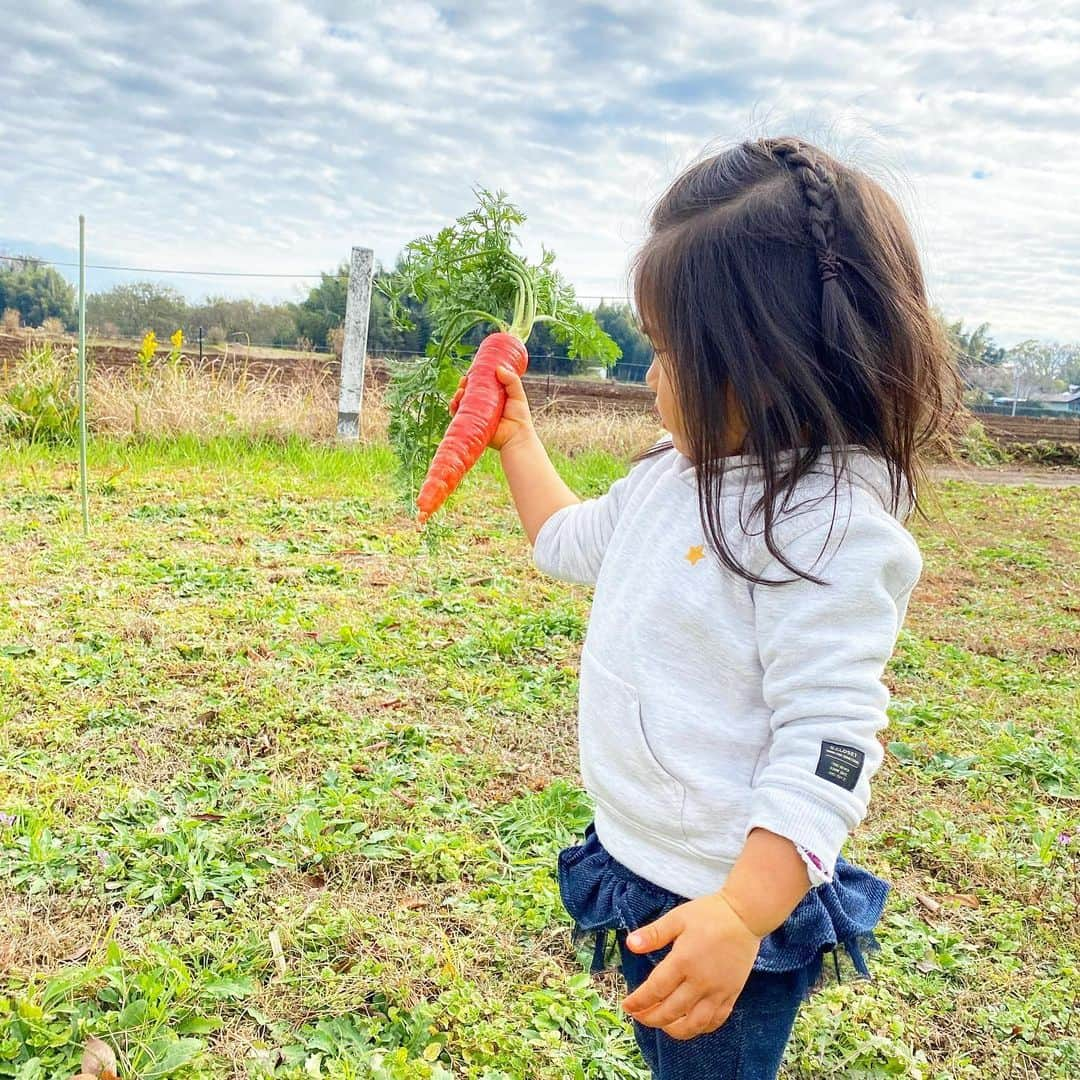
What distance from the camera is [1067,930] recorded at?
7.80 feet

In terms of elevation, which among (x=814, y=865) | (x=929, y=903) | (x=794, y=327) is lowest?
(x=929, y=903)

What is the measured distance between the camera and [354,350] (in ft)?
27.0

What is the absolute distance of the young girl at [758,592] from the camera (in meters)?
0.98

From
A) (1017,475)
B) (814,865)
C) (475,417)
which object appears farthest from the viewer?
(1017,475)

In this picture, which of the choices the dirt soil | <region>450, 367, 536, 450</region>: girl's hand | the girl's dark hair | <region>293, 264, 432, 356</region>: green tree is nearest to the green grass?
the girl's dark hair

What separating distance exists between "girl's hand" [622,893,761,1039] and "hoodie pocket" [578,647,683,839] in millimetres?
155

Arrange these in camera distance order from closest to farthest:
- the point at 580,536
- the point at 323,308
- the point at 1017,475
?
the point at 580,536
the point at 323,308
the point at 1017,475

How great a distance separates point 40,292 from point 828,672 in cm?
1153

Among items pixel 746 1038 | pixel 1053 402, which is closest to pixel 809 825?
pixel 746 1038

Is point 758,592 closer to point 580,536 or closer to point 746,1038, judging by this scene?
point 580,536

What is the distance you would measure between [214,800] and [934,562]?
5024 millimetres

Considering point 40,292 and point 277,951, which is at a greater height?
point 40,292

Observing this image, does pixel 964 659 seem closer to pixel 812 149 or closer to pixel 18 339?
pixel 812 149

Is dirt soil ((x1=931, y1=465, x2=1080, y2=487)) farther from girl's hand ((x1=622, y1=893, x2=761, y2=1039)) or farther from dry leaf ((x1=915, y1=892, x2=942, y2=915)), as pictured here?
girl's hand ((x1=622, y1=893, x2=761, y2=1039))
